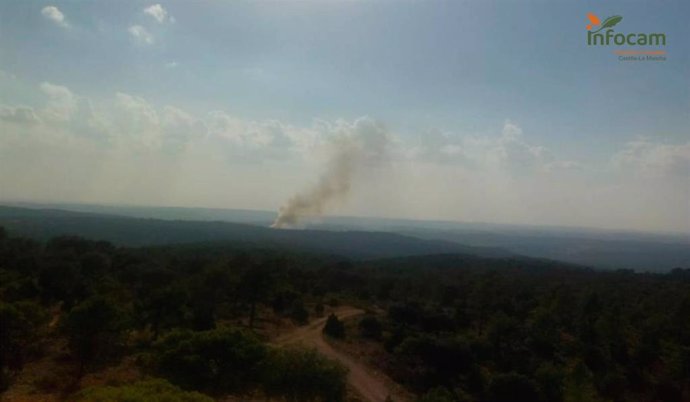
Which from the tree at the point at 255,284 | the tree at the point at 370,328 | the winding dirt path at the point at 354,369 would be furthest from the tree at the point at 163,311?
the tree at the point at 370,328

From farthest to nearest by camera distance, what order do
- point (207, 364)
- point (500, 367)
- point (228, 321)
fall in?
point (228, 321) → point (500, 367) → point (207, 364)

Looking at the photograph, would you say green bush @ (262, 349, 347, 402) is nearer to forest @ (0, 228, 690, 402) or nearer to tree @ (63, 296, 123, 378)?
forest @ (0, 228, 690, 402)

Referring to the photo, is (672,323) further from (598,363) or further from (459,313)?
(459,313)

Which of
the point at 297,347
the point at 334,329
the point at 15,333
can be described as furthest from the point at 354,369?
the point at 15,333

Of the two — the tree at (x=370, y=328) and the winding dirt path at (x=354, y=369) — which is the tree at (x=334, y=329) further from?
the tree at (x=370, y=328)

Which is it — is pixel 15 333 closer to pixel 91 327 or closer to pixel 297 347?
pixel 91 327

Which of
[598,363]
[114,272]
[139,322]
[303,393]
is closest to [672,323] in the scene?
[598,363]
